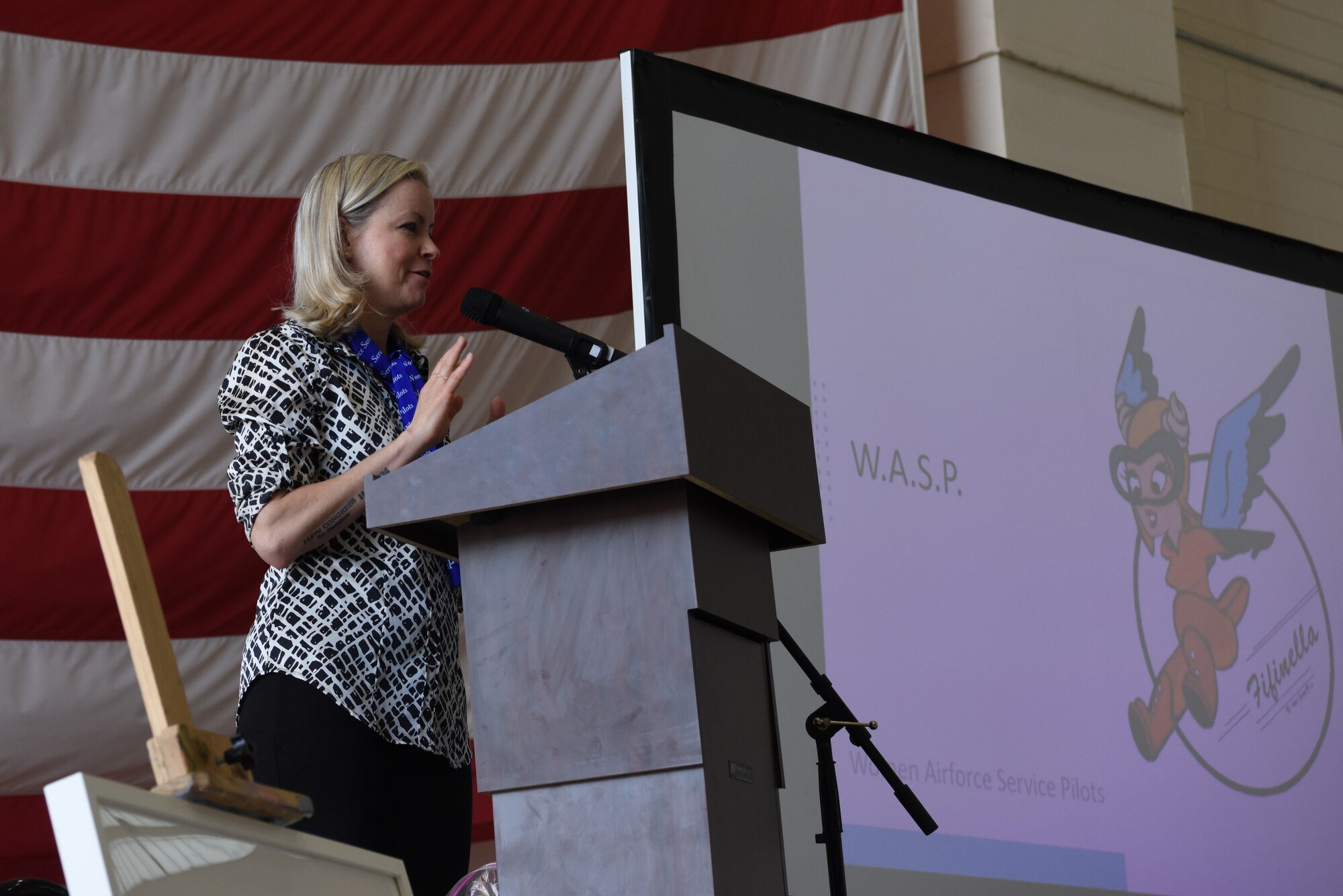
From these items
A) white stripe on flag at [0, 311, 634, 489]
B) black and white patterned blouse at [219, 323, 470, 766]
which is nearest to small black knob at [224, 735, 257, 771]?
black and white patterned blouse at [219, 323, 470, 766]

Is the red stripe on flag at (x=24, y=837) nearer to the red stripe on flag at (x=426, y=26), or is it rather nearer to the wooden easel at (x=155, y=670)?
the red stripe on flag at (x=426, y=26)

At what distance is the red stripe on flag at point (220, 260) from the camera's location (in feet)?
9.69

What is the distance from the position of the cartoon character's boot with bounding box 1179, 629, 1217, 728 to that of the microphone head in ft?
6.13

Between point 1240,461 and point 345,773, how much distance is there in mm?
2244

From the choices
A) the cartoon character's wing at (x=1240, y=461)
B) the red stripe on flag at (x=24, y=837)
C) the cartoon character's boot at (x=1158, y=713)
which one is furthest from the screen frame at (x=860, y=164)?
the red stripe on flag at (x=24, y=837)

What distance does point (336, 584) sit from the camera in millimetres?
1546

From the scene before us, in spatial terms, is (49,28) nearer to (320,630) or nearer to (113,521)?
(320,630)

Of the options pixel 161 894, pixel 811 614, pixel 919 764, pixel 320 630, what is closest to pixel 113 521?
pixel 161 894

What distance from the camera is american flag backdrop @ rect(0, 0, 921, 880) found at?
293 cm

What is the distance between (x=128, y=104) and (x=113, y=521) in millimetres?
2602

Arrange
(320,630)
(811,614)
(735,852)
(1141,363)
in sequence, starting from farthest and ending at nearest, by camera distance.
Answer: (1141,363)
(811,614)
(320,630)
(735,852)

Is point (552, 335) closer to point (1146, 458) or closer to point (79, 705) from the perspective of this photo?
point (1146, 458)

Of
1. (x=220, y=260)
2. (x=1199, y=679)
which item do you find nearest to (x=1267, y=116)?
(x=1199, y=679)

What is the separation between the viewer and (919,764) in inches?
93.2
